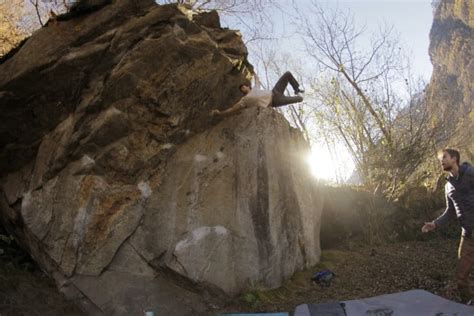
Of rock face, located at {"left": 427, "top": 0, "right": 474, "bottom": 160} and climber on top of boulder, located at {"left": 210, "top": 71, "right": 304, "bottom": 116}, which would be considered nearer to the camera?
climber on top of boulder, located at {"left": 210, "top": 71, "right": 304, "bottom": 116}

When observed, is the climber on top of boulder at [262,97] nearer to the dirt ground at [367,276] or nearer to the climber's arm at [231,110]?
the climber's arm at [231,110]

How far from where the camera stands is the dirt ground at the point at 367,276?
6215 millimetres

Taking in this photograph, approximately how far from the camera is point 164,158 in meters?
6.78

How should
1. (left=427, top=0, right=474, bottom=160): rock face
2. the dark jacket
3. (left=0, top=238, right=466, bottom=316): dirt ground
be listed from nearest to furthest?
the dark jacket
(left=0, top=238, right=466, bottom=316): dirt ground
(left=427, top=0, right=474, bottom=160): rock face

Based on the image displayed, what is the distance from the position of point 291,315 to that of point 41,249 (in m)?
3.56

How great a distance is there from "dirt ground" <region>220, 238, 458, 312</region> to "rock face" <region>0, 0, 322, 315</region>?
0.29 m

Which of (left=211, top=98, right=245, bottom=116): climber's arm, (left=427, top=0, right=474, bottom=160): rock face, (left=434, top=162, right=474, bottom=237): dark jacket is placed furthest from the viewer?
(left=427, top=0, right=474, bottom=160): rock face

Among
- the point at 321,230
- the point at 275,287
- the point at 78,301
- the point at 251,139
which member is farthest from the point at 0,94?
the point at 321,230

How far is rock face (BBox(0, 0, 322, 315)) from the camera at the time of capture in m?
6.12

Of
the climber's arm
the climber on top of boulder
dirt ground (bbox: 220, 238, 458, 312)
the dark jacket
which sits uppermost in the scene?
the climber on top of boulder

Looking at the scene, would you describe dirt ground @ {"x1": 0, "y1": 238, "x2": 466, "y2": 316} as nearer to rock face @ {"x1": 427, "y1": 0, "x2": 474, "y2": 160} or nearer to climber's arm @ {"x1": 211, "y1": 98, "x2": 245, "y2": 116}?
climber's arm @ {"x1": 211, "y1": 98, "x2": 245, "y2": 116}

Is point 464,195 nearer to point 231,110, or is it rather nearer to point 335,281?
point 335,281

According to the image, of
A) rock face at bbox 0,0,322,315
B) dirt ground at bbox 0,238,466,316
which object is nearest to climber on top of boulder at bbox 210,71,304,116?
rock face at bbox 0,0,322,315

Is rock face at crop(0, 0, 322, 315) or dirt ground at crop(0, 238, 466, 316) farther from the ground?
rock face at crop(0, 0, 322, 315)
